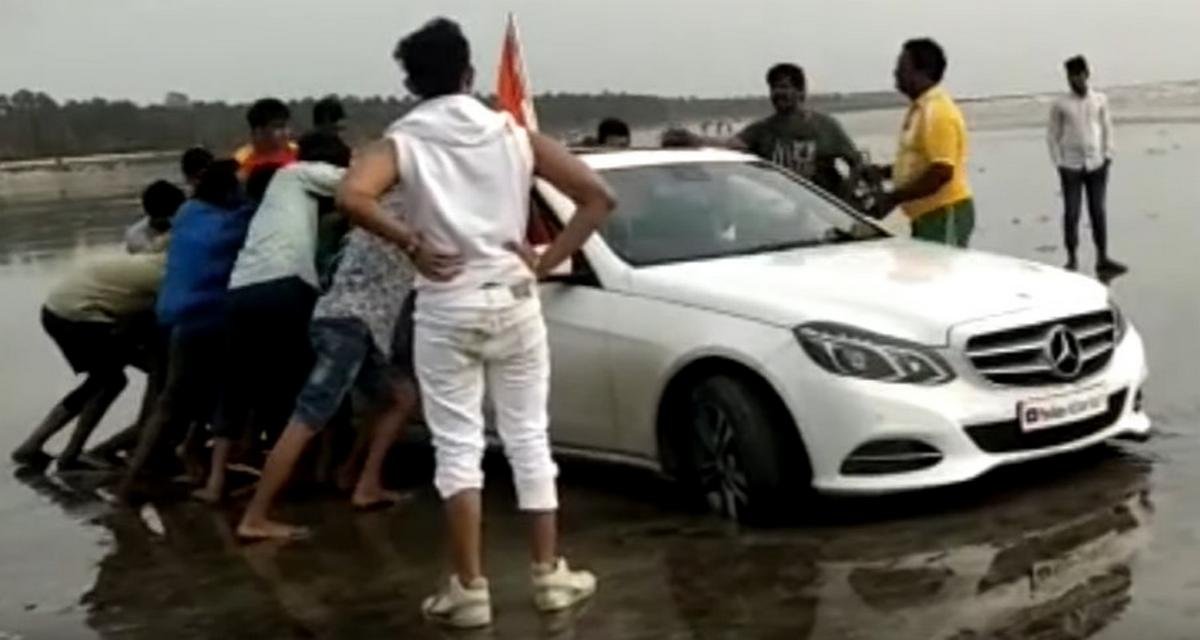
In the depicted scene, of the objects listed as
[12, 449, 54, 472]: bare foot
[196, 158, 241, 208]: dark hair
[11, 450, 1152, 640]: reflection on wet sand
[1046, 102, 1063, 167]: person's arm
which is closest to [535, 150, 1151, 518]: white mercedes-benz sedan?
[11, 450, 1152, 640]: reflection on wet sand

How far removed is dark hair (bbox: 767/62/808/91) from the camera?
36.0ft

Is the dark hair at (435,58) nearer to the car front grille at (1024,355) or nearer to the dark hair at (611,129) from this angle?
the car front grille at (1024,355)

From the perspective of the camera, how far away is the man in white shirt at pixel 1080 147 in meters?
16.7

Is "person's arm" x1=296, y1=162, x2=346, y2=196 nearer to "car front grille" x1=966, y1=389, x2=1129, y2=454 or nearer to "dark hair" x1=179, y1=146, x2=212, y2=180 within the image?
"dark hair" x1=179, y1=146, x2=212, y2=180

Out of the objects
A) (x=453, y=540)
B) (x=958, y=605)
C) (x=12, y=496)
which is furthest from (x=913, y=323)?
(x=12, y=496)

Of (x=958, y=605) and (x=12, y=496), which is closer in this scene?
(x=958, y=605)

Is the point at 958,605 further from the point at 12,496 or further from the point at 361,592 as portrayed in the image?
the point at 12,496

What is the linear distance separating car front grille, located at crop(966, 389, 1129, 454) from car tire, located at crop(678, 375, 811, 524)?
2.25 feet

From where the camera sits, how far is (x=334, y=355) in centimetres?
805

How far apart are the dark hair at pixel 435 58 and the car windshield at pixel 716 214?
2177 millimetres

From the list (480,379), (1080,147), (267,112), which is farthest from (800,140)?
(1080,147)

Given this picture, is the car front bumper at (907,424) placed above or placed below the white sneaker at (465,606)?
above

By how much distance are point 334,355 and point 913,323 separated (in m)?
2.43

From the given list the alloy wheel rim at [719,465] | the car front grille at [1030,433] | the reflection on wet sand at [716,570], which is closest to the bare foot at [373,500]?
the reflection on wet sand at [716,570]
